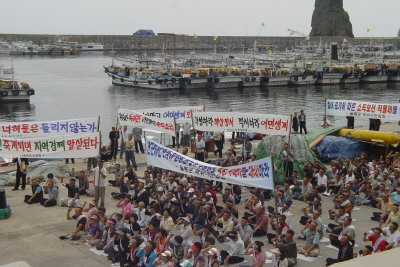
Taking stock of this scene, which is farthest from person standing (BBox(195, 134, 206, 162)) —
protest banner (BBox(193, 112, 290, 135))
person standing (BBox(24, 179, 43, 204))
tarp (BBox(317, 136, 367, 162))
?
person standing (BBox(24, 179, 43, 204))

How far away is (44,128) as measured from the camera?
2105cm

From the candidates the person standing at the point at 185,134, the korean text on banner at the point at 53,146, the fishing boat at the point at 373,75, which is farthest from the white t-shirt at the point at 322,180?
the fishing boat at the point at 373,75

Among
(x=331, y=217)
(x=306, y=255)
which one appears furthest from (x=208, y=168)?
(x=331, y=217)

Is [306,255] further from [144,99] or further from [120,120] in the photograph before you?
[144,99]

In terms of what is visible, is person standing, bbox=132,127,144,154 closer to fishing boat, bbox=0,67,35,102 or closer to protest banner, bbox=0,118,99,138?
protest banner, bbox=0,118,99,138

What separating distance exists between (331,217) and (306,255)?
3.24 m

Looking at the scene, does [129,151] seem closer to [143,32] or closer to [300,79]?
[300,79]

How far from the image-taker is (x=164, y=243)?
40.8 feet

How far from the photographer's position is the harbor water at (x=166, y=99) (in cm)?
5972

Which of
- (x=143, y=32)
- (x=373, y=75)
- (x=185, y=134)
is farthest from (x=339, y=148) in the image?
(x=143, y=32)

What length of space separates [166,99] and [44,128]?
1908 inches

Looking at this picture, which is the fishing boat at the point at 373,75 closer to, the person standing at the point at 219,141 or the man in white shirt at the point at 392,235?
the person standing at the point at 219,141

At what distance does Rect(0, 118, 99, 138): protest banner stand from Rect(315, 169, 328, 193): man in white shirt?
8157 millimetres

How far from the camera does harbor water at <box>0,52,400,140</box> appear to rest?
59.7 metres
